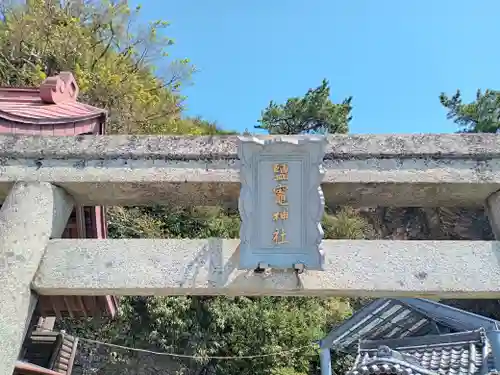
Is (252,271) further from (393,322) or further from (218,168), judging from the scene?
(393,322)

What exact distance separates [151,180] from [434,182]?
155 centimetres

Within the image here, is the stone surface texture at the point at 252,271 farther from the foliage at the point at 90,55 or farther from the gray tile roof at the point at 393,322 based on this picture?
the foliage at the point at 90,55

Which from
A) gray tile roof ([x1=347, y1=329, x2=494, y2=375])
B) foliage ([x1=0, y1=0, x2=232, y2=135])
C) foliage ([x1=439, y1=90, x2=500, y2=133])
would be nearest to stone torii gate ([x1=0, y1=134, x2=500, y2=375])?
gray tile roof ([x1=347, y1=329, x2=494, y2=375])

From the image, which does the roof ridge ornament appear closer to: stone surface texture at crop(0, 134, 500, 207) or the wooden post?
stone surface texture at crop(0, 134, 500, 207)

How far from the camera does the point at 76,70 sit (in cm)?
1007

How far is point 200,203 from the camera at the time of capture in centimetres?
272

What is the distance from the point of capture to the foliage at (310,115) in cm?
1479

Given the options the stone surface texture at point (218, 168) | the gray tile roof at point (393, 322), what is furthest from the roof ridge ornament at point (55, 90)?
the gray tile roof at point (393, 322)

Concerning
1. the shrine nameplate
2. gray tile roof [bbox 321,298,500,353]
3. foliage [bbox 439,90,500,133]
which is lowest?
the shrine nameplate

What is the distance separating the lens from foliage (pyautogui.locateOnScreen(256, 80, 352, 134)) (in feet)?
48.5

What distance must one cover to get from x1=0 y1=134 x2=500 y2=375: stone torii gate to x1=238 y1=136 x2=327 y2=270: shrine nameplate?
0.42 ft

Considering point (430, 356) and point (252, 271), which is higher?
point (430, 356)

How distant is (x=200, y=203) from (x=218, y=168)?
285 millimetres

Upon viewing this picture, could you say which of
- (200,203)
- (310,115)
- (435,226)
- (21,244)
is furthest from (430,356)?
(310,115)
